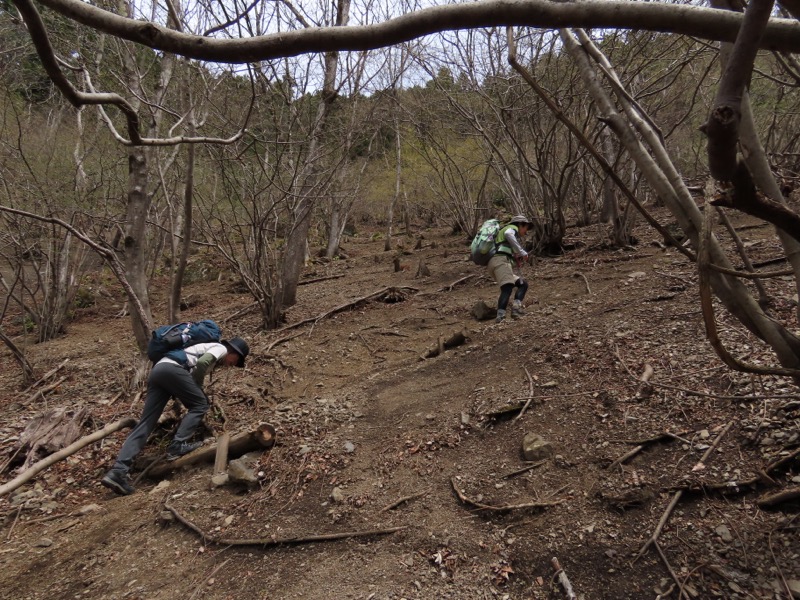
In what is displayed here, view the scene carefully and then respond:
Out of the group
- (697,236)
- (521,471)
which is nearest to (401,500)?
(521,471)

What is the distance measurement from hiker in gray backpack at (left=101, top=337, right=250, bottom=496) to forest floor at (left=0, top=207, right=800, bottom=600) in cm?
25

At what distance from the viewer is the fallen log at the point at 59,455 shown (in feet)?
13.0

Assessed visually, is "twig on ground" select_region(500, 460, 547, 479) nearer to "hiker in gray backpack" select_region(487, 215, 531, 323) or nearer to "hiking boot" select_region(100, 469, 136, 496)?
"hiker in gray backpack" select_region(487, 215, 531, 323)

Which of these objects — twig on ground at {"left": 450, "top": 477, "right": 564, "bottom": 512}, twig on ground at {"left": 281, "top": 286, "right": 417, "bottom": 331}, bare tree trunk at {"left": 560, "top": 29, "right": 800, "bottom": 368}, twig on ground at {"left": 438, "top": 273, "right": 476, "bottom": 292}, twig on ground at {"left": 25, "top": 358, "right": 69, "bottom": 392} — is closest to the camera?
bare tree trunk at {"left": 560, "top": 29, "right": 800, "bottom": 368}

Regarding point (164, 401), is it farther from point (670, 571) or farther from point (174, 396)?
point (670, 571)

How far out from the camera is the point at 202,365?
4594 millimetres

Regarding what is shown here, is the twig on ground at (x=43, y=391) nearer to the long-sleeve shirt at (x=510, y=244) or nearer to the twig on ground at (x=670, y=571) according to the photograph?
the long-sleeve shirt at (x=510, y=244)

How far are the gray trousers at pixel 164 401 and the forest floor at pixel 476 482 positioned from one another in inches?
13.0

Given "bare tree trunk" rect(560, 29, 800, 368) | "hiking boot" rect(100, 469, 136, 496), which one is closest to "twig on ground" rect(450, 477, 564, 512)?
"bare tree trunk" rect(560, 29, 800, 368)

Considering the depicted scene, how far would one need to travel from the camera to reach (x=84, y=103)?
1923 millimetres

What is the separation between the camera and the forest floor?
2430 mm

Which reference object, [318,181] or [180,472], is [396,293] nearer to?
[318,181]

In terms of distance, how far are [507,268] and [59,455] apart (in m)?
5.44

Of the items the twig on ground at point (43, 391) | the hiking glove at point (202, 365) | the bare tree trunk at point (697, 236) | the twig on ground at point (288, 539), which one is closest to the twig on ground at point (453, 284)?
the hiking glove at point (202, 365)
